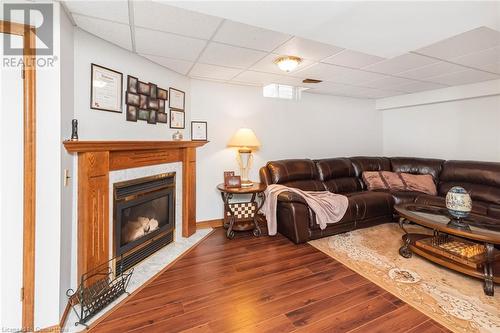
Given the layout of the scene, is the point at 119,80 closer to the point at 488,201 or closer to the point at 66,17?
the point at 66,17

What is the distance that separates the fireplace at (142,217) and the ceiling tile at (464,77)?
402 centimetres

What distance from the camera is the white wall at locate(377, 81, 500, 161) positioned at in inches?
141

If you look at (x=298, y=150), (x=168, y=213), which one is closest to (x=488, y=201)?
(x=298, y=150)

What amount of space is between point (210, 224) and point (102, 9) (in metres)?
2.84

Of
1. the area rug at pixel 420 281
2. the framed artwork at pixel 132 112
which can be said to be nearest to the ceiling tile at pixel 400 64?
the area rug at pixel 420 281

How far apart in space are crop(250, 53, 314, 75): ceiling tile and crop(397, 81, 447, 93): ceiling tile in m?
2.07

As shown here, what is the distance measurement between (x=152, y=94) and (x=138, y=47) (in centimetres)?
51

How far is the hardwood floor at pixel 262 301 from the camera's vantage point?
1.59 m

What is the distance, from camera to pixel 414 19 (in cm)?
153

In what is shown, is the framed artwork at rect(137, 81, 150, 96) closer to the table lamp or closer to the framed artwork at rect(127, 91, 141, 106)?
the framed artwork at rect(127, 91, 141, 106)

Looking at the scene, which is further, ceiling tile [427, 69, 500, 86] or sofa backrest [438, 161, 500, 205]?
sofa backrest [438, 161, 500, 205]

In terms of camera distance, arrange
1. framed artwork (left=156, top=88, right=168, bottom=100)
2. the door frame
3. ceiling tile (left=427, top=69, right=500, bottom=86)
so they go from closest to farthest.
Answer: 1. the door frame
2. framed artwork (left=156, top=88, right=168, bottom=100)
3. ceiling tile (left=427, top=69, right=500, bottom=86)

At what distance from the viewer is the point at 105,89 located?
2.10 meters

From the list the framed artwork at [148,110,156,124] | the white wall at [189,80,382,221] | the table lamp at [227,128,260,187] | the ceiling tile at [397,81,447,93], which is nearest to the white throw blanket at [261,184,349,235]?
the table lamp at [227,128,260,187]
